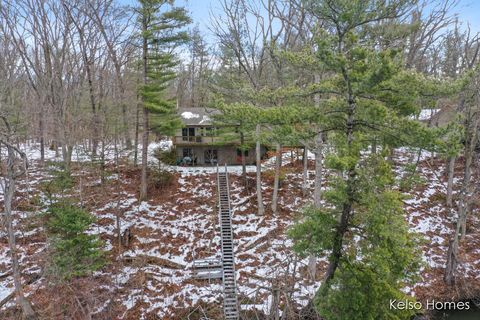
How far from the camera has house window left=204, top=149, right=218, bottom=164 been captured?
2472 centimetres

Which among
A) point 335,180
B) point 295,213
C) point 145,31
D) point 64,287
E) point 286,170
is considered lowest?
point 64,287

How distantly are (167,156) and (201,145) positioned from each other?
10.7 feet

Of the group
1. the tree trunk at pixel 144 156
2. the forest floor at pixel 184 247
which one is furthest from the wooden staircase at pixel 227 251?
the tree trunk at pixel 144 156

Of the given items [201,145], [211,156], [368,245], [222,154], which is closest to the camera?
[368,245]

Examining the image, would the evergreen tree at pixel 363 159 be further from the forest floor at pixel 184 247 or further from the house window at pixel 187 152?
the house window at pixel 187 152

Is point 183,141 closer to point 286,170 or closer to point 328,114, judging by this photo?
point 286,170

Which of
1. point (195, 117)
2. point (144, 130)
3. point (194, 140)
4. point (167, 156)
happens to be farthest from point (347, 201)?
point (167, 156)

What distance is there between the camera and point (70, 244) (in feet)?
37.5

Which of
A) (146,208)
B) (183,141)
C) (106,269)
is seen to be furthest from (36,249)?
(183,141)

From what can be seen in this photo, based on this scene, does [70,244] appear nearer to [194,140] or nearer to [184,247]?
[184,247]

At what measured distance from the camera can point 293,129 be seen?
7914 mm

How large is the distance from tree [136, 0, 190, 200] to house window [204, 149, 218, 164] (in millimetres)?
5835

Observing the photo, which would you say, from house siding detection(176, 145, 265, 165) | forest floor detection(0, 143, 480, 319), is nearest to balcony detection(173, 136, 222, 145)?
house siding detection(176, 145, 265, 165)

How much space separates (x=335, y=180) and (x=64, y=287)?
440 inches
